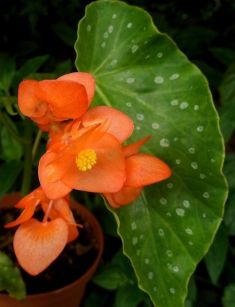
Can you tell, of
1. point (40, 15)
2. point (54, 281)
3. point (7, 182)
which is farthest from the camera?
point (40, 15)

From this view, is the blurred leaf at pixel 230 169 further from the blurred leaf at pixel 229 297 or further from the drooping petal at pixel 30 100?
the drooping petal at pixel 30 100

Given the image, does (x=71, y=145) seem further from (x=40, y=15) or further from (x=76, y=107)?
(x=40, y=15)

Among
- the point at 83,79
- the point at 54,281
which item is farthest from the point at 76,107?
the point at 54,281

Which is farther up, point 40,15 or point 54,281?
point 40,15

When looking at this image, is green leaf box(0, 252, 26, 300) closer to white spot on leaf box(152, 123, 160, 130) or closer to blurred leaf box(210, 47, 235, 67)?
white spot on leaf box(152, 123, 160, 130)

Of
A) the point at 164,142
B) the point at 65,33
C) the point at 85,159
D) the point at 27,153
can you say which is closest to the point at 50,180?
the point at 85,159

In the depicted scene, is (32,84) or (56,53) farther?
(56,53)
